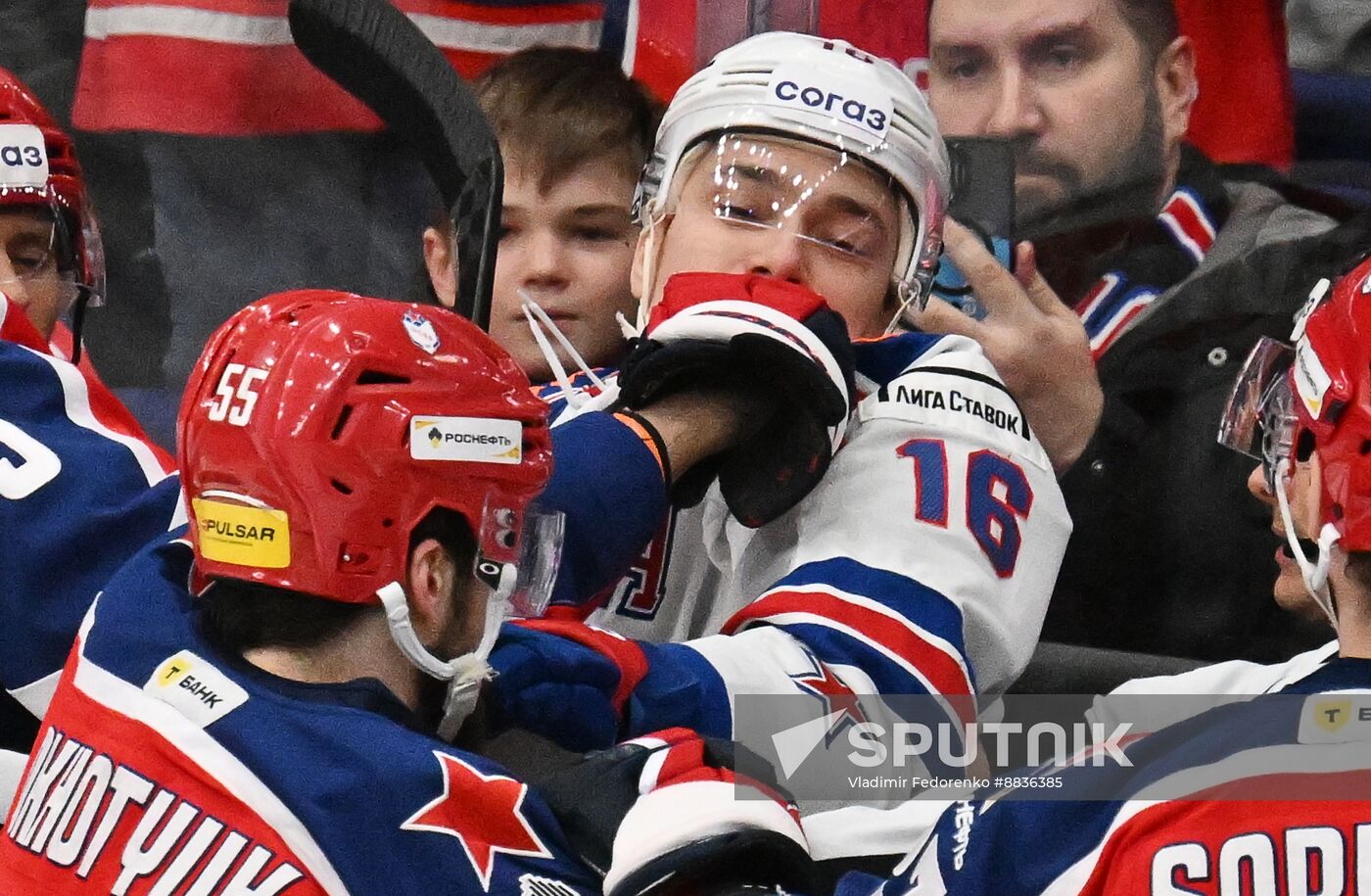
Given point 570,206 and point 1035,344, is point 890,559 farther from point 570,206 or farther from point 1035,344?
point 570,206

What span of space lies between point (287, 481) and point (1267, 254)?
4.70 feet

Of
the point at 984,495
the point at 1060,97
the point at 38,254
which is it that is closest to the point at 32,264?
the point at 38,254

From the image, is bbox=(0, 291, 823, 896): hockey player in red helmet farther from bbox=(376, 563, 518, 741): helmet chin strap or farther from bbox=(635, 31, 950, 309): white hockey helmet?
bbox=(635, 31, 950, 309): white hockey helmet

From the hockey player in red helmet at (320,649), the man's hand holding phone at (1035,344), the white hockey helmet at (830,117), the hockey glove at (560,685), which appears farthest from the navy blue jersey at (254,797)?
the man's hand holding phone at (1035,344)

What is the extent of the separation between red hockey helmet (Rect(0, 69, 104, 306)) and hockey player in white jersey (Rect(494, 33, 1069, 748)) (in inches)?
25.9

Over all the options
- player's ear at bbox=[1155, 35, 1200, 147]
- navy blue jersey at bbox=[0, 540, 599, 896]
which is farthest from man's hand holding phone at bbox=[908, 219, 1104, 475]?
navy blue jersey at bbox=[0, 540, 599, 896]

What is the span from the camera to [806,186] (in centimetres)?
202

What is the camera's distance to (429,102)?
7.34ft

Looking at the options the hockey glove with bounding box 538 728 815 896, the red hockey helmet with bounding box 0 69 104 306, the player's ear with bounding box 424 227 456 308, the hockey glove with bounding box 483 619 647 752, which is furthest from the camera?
the player's ear with bounding box 424 227 456 308

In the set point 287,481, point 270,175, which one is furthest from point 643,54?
point 287,481

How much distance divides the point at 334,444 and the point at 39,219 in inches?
41.0

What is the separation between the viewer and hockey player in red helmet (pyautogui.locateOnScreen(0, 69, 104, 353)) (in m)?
2.21

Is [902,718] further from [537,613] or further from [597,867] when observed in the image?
[597,867]

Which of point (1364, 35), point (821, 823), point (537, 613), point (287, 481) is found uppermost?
point (1364, 35)
